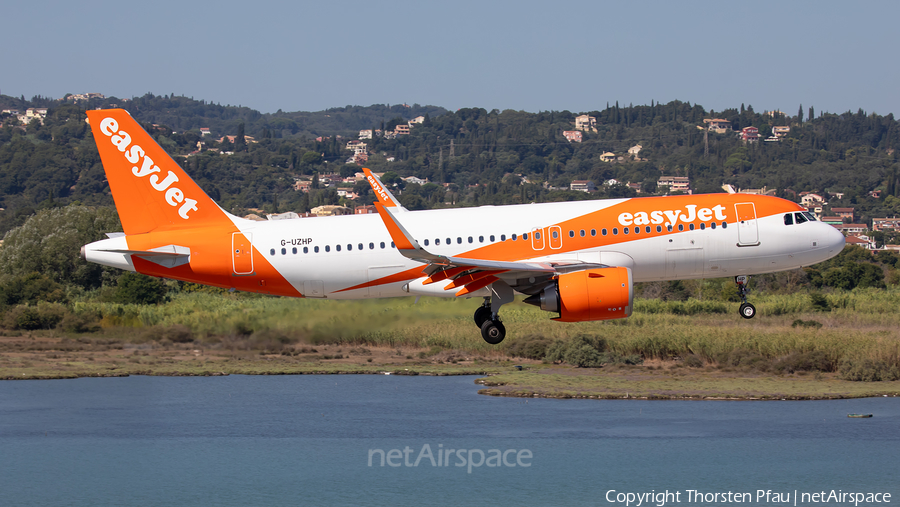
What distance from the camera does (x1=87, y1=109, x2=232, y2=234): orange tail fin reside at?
111 feet

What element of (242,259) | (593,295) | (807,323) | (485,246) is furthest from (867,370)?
(242,259)

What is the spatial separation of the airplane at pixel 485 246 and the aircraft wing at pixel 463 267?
72 mm

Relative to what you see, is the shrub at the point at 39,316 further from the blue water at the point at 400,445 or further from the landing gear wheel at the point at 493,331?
the landing gear wheel at the point at 493,331

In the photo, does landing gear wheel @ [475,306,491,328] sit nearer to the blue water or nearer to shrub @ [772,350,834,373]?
the blue water

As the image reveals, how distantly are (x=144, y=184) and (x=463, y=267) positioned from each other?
12297 millimetres

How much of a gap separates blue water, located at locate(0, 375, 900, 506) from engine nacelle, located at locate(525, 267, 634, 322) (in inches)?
973

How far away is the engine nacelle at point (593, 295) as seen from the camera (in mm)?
30078

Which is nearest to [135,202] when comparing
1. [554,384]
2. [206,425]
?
[206,425]

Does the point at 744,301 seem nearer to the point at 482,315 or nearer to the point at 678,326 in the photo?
the point at 482,315

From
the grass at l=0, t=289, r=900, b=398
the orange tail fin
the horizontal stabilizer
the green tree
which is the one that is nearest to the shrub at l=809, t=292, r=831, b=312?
the grass at l=0, t=289, r=900, b=398

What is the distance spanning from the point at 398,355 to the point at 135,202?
51481mm

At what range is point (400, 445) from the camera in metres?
62.7

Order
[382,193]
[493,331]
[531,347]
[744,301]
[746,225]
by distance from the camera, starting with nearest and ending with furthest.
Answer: [493,331] → [746,225] → [744,301] → [382,193] → [531,347]

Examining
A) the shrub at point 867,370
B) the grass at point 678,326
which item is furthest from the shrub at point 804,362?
the shrub at point 867,370
